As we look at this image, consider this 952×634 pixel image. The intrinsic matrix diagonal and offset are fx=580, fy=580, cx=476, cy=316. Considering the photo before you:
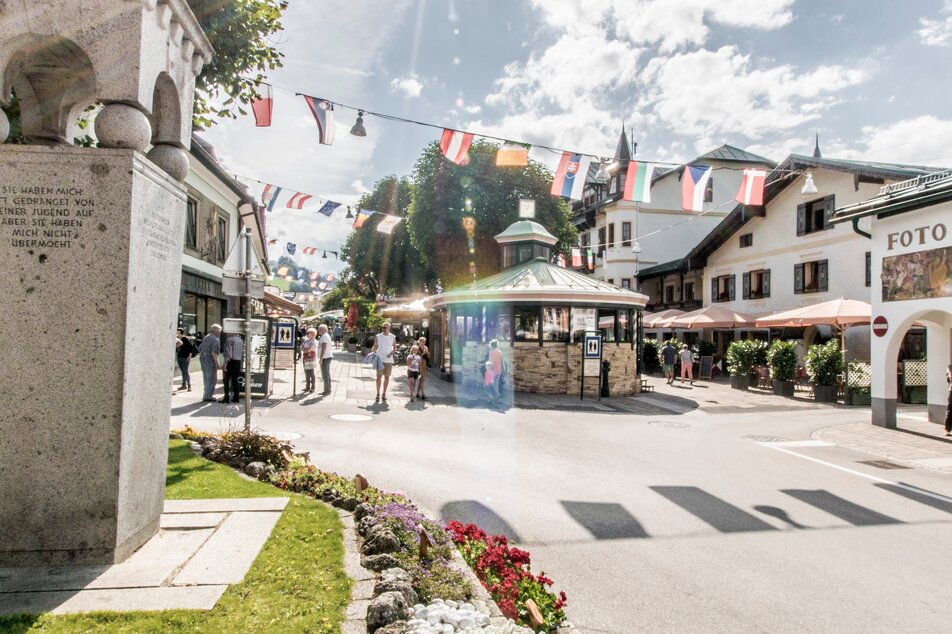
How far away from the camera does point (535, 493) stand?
7227mm

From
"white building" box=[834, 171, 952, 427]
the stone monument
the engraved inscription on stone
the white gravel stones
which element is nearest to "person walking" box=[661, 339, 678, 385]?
"white building" box=[834, 171, 952, 427]

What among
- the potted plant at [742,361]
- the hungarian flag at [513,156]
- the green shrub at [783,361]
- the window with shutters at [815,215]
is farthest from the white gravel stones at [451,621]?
the window with shutters at [815,215]

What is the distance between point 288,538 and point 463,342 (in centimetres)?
1613

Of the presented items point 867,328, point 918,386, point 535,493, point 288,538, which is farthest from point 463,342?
point 867,328

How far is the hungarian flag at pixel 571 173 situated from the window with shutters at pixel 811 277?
54.0ft

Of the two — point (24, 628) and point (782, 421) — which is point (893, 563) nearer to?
point (24, 628)

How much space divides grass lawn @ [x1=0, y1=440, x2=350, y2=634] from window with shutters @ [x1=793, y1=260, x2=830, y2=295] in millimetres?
26084

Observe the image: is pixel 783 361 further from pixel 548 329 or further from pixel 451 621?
pixel 451 621

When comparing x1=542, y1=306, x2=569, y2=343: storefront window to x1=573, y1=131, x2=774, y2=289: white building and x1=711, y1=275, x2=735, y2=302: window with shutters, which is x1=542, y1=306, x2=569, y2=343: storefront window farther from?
x1=573, y1=131, x2=774, y2=289: white building

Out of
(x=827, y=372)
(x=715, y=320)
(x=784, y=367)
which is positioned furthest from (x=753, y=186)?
(x=715, y=320)

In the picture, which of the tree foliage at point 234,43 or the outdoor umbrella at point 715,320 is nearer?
the tree foliage at point 234,43

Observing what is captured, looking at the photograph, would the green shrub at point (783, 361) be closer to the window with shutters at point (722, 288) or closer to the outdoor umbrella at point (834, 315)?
the outdoor umbrella at point (834, 315)

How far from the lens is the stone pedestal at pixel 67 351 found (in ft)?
12.4

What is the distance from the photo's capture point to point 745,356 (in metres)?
22.0
